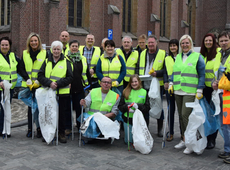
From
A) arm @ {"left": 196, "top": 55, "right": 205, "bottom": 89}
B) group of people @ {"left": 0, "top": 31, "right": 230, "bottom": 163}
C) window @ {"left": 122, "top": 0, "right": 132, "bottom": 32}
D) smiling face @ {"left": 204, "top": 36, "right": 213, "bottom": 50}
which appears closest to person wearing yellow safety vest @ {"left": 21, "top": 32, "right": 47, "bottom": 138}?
group of people @ {"left": 0, "top": 31, "right": 230, "bottom": 163}

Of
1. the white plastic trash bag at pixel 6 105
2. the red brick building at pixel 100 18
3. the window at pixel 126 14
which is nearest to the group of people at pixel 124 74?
the white plastic trash bag at pixel 6 105

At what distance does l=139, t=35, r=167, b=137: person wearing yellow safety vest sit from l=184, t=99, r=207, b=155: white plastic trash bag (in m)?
1.19

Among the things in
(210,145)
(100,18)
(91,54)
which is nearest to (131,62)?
(91,54)

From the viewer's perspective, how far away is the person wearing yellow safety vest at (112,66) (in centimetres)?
573

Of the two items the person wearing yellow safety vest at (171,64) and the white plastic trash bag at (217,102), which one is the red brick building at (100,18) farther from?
the white plastic trash bag at (217,102)

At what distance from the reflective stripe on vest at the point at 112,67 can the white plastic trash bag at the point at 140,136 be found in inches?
47.8

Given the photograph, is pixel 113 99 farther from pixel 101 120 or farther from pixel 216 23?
pixel 216 23

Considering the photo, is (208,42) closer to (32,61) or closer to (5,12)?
(32,61)

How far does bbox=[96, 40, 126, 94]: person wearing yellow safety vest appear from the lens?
5.73 meters

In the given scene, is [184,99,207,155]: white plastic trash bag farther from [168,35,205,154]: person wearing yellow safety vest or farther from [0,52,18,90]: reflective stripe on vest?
[0,52,18,90]: reflective stripe on vest

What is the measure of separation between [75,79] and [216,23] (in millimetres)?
30512

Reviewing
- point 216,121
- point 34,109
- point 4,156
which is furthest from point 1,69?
point 216,121

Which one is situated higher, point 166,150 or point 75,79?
point 75,79

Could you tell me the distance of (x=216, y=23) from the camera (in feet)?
105
